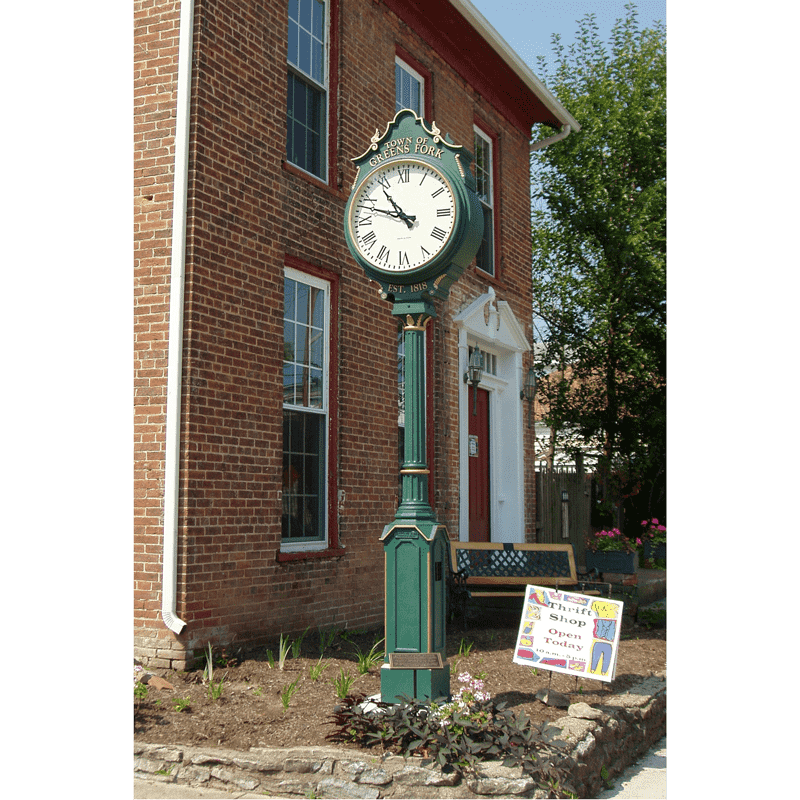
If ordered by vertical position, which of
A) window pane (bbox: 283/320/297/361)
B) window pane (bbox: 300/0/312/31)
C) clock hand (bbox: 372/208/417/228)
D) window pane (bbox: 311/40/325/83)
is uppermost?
window pane (bbox: 300/0/312/31)

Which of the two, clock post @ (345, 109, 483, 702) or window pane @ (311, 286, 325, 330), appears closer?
clock post @ (345, 109, 483, 702)

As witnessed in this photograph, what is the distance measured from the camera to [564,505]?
14477 millimetres

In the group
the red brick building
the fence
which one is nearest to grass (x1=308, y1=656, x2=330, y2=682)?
the red brick building

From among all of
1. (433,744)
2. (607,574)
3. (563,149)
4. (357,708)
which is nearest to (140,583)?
(357,708)

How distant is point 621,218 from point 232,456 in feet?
35.2

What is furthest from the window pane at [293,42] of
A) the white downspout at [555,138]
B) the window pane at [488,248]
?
the white downspout at [555,138]

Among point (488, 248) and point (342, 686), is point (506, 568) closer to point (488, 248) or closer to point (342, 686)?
point (342, 686)

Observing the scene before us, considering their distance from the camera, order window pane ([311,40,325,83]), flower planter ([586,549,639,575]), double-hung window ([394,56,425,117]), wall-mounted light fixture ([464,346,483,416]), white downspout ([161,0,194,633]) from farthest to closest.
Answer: flower planter ([586,549,639,575]) → wall-mounted light fixture ([464,346,483,416]) → double-hung window ([394,56,425,117]) → window pane ([311,40,325,83]) → white downspout ([161,0,194,633])

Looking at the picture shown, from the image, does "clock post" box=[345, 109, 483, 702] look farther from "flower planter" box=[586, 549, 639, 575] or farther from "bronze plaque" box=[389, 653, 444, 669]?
"flower planter" box=[586, 549, 639, 575]

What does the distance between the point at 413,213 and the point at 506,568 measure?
4.85 meters

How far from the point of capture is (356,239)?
18.5 ft

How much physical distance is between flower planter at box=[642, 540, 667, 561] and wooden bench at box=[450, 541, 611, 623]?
5.99 meters

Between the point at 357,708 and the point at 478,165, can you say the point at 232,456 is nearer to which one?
the point at 357,708

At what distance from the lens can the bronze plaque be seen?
512 centimetres
